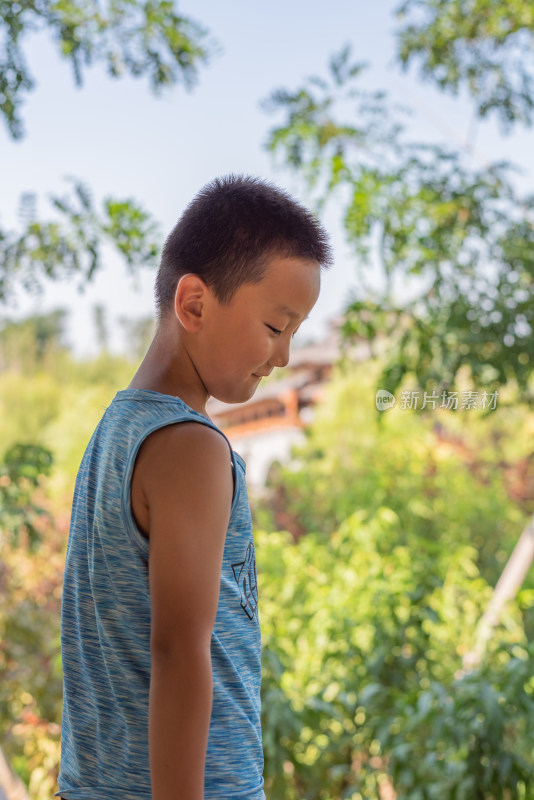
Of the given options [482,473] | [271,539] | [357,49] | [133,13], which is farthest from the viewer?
[482,473]

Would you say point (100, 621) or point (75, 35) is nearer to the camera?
point (100, 621)

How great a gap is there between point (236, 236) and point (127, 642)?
0.86ft

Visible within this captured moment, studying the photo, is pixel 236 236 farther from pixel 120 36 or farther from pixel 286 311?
pixel 120 36

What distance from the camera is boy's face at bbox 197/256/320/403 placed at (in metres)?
0.52

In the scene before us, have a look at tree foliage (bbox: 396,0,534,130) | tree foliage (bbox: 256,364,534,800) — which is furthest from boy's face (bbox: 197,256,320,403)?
tree foliage (bbox: 396,0,534,130)

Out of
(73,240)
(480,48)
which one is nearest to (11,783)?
(73,240)

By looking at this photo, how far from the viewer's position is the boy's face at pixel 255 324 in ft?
1.69

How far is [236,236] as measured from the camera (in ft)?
1.69

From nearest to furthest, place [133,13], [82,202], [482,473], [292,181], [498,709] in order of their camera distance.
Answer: [498,709] → [82,202] → [133,13] → [292,181] → [482,473]

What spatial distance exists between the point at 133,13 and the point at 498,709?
1542 millimetres

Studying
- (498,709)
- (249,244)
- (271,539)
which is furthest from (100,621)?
(271,539)

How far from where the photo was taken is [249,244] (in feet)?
1.69

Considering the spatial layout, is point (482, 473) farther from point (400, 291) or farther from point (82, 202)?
point (82, 202)

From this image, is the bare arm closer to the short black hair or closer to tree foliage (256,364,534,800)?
the short black hair
